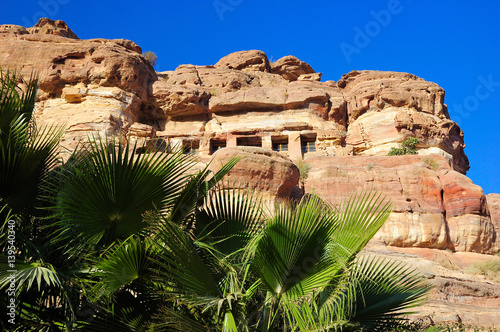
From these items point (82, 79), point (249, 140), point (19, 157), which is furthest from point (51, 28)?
point (19, 157)

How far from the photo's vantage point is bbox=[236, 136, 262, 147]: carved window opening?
26.2 metres

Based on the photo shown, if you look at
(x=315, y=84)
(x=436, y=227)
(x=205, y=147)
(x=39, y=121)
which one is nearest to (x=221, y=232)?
(x=436, y=227)

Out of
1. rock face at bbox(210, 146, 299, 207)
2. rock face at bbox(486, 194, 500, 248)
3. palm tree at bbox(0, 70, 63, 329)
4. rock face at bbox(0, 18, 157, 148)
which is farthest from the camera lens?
rock face at bbox(0, 18, 157, 148)

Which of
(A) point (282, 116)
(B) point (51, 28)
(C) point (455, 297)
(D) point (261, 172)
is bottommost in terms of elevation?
(C) point (455, 297)

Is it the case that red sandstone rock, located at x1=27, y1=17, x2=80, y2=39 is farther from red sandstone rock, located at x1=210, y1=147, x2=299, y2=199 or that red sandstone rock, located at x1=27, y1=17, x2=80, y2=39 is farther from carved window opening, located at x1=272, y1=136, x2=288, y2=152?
red sandstone rock, located at x1=210, y1=147, x2=299, y2=199

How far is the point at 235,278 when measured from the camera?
5535 millimetres

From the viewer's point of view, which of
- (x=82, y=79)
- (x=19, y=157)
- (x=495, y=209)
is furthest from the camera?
(x=82, y=79)

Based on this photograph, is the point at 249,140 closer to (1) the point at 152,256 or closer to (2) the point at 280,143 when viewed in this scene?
(2) the point at 280,143

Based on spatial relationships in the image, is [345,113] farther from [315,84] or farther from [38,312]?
[38,312]

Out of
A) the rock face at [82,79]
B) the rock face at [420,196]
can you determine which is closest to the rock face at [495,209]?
the rock face at [420,196]

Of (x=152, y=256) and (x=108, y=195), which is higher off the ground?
(x=108, y=195)

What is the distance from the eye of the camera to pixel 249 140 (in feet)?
86.5

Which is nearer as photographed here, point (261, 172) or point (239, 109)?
point (261, 172)

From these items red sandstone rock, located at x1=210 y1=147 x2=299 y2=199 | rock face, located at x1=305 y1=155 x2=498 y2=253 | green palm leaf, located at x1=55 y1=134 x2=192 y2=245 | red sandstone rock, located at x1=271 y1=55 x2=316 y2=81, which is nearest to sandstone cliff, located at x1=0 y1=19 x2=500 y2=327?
rock face, located at x1=305 y1=155 x2=498 y2=253
